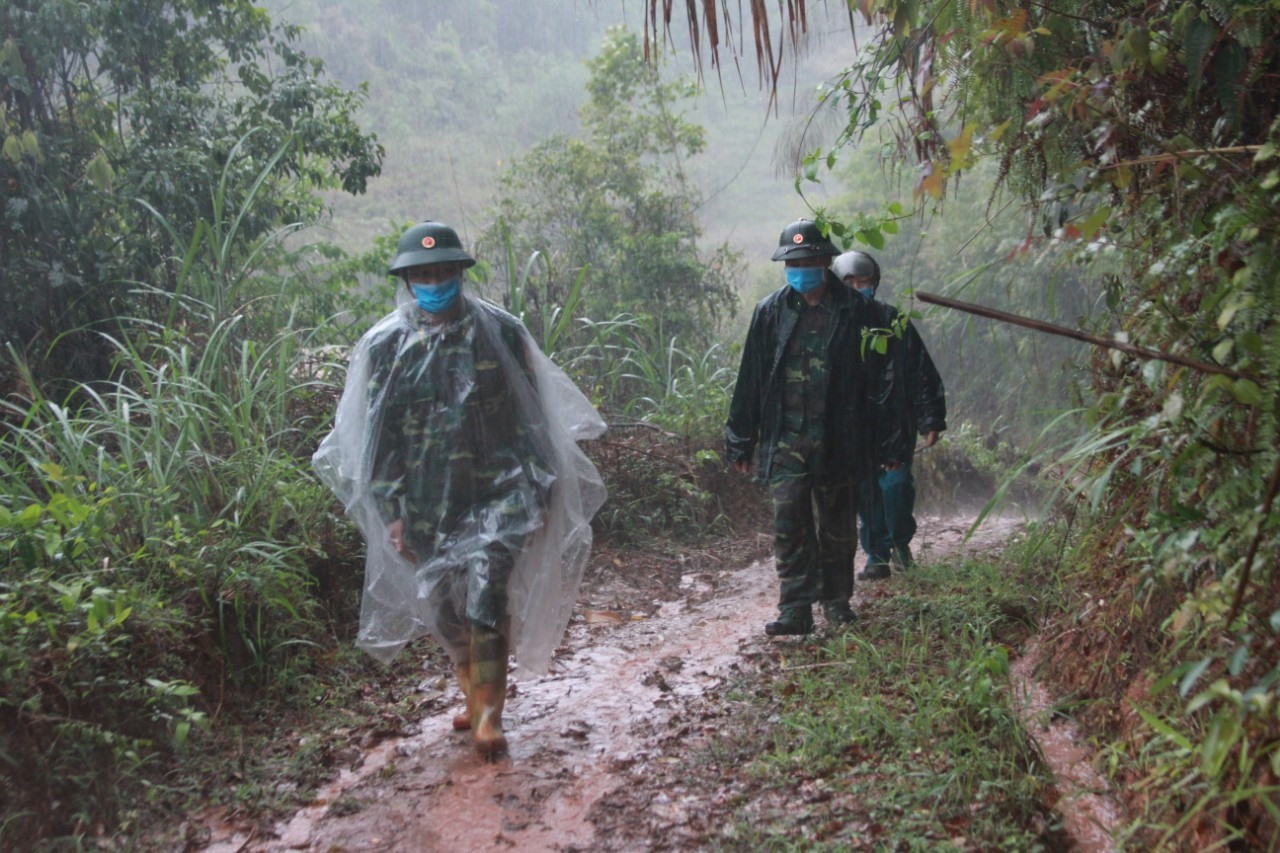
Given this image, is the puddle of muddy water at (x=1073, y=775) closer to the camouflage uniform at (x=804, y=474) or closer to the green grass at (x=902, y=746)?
the green grass at (x=902, y=746)

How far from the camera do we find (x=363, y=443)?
4.33 m

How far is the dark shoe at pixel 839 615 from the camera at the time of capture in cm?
529

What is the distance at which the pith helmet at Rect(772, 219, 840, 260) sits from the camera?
5094 millimetres

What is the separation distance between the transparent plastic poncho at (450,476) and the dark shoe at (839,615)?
1503 millimetres

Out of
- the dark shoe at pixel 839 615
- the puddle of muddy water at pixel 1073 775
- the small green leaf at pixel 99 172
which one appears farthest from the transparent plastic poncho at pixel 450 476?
the small green leaf at pixel 99 172

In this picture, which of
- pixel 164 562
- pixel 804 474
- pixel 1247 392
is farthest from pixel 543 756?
pixel 1247 392

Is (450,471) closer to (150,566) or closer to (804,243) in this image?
(150,566)

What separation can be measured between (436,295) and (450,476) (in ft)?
2.24

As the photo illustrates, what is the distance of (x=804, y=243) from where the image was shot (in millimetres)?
5125

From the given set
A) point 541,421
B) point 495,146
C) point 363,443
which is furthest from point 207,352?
point 495,146

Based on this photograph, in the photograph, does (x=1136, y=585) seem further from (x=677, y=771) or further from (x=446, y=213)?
(x=446, y=213)

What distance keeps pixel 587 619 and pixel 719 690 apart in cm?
178

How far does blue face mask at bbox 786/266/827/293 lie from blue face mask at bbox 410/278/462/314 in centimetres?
164

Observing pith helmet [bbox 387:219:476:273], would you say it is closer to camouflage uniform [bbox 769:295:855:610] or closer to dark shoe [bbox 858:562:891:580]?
camouflage uniform [bbox 769:295:855:610]
